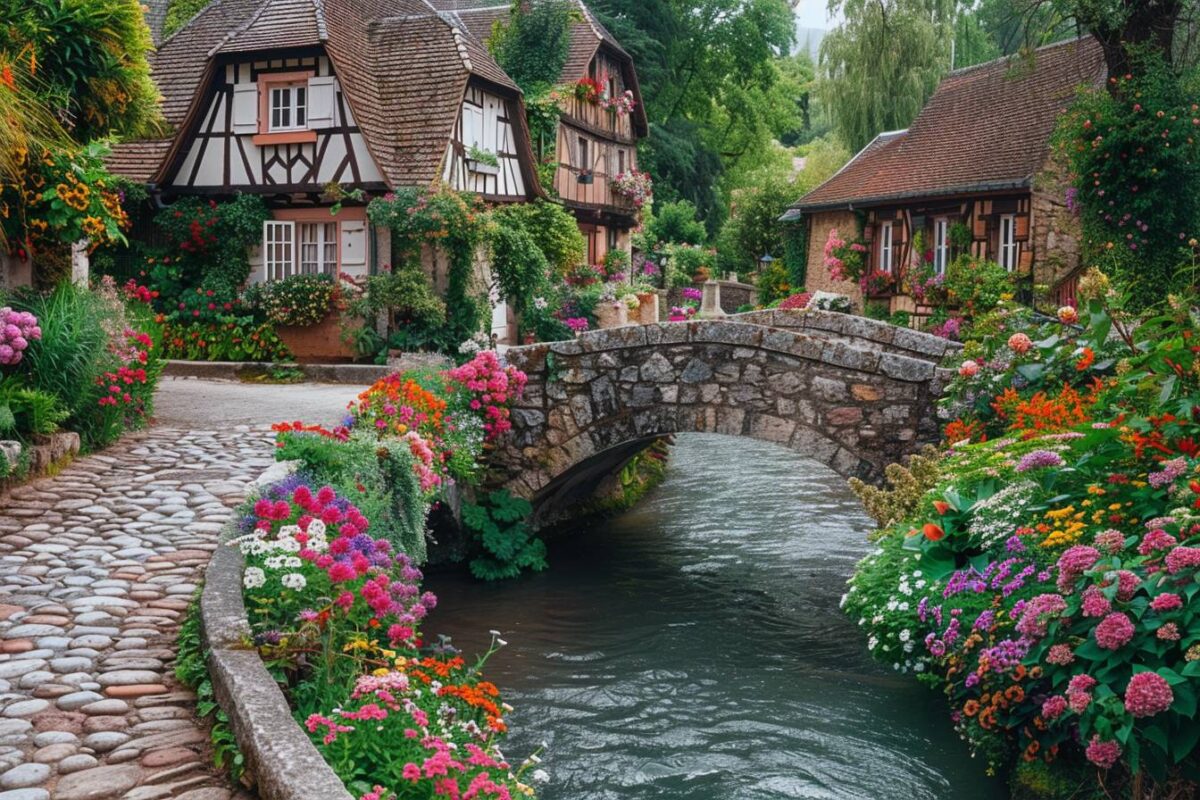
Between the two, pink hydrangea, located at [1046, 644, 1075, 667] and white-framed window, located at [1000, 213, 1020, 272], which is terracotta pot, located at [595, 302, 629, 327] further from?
pink hydrangea, located at [1046, 644, 1075, 667]

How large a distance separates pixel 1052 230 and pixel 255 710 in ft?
53.8

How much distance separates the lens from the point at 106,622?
214 inches

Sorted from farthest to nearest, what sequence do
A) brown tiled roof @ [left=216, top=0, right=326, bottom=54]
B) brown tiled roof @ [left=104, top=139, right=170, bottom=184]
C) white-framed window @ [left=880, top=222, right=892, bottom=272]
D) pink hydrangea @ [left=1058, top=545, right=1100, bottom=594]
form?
1. white-framed window @ [left=880, top=222, right=892, bottom=272]
2. brown tiled roof @ [left=104, top=139, right=170, bottom=184]
3. brown tiled roof @ [left=216, top=0, right=326, bottom=54]
4. pink hydrangea @ [left=1058, top=545, right=1100, bottom=594]

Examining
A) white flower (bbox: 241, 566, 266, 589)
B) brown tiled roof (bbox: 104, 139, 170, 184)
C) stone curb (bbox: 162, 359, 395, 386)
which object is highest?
brown tiled roof (bbox: 104, 139, 170, 184)

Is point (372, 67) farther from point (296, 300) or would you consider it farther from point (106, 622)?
point (106, 622)

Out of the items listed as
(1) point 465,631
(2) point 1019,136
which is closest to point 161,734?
(1) point 465,631

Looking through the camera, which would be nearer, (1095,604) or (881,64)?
(1095,604)

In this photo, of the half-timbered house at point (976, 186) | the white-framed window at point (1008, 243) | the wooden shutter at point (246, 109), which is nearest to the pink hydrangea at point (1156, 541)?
the half-timbered house at point (976, 186)

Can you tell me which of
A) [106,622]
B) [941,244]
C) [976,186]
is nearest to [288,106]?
[976,186]

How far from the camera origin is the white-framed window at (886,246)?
22641 mm

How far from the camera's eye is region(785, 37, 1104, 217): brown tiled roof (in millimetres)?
19344

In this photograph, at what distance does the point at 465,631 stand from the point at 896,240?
15.1 meters

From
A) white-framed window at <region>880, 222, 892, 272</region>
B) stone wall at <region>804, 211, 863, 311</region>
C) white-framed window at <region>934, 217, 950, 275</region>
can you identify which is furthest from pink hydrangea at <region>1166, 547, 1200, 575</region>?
stone wall at <region>804, 211, 863, 311</region>

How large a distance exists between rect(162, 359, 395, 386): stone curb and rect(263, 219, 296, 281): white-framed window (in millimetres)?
2238
